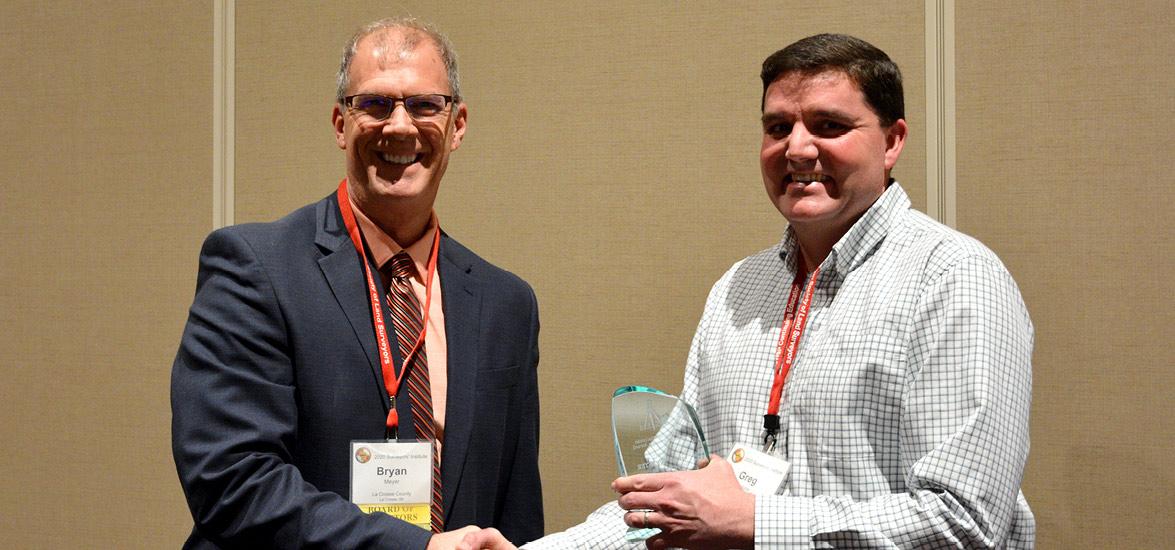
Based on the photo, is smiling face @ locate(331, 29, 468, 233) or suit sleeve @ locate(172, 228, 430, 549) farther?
smiling face @ locate(331, 29, 468, 233)

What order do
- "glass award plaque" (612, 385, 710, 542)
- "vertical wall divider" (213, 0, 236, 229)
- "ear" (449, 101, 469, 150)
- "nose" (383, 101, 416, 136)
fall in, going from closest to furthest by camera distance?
"glass award plaque" (612, 385, 710, 542), "nose" (383, 101, 416, 136), "ear" (449, 101, 469, 150), "vertical wall divider" (213, 0, 236, 229)

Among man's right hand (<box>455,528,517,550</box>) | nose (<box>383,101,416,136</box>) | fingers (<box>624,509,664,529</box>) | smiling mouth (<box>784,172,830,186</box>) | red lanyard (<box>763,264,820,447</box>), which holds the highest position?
nose (<box>383,101,416,136</box>)

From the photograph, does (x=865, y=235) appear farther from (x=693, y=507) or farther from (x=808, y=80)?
(x=693, y=507)

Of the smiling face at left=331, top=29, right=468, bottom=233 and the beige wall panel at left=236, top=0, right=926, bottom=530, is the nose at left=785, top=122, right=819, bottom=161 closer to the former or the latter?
the smiling face at left=331, top=29, right=468, bottom=233

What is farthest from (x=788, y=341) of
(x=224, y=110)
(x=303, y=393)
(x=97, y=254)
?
(x=97, y=254)

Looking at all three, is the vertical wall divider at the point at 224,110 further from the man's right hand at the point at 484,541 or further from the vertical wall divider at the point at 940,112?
the vertical wall divider at the point at 940,112

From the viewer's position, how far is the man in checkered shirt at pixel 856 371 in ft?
5.41

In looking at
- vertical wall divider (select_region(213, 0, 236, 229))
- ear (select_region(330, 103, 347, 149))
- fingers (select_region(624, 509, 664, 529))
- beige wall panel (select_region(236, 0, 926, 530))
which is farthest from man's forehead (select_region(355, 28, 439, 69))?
vertical wall divider (select_region(213, 0, 236, 229))

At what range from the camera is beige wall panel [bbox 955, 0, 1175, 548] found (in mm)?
2420

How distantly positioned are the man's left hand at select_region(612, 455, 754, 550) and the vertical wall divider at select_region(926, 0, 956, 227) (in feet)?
3.90

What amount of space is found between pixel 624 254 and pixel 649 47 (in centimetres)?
58

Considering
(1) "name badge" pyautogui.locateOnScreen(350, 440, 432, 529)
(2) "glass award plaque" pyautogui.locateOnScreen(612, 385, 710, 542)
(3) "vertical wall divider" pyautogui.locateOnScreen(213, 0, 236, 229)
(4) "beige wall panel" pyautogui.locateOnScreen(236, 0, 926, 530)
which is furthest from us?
(3) "vertical wall divider" pyautogui.locateOnScreen(213, 0, 236, 229)

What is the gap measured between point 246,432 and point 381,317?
34 centimetres

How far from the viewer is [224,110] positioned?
3.33 meters
